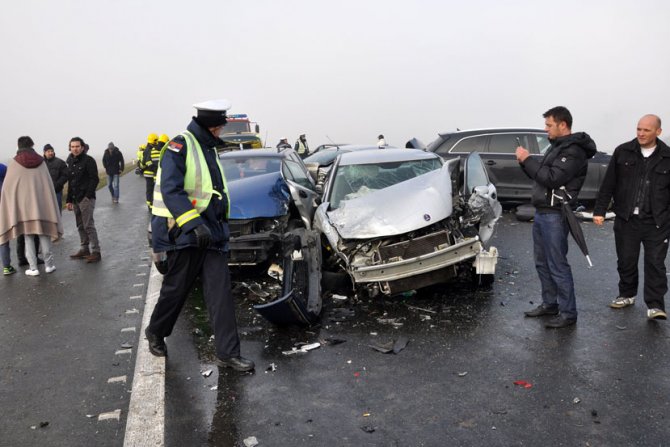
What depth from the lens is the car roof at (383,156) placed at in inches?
287

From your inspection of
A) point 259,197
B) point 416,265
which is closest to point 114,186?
point 259,197

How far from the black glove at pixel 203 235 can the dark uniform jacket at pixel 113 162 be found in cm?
1455

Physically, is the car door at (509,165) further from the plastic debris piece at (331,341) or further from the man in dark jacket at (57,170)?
the man in dark jacket at (57,170)

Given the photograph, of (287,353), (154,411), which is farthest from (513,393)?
(154,411)

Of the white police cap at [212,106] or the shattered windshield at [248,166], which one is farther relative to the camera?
the shattered windshield at [248,166]

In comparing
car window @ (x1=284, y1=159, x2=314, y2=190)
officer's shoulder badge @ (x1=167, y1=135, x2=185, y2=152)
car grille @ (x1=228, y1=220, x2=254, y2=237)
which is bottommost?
car grille @ (x1=228, y1=220, x2=254, y2=237)

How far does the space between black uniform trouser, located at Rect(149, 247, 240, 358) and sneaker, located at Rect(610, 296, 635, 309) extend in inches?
141

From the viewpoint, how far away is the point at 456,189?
6473 mm

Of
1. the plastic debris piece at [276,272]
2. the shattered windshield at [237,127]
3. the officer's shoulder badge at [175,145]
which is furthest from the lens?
the shattered windshield at [237,127]

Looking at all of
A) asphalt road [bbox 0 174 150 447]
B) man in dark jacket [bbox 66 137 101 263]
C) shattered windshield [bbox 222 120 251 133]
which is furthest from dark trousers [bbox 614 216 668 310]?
shattered windshield [bbox 222 120 251 133]

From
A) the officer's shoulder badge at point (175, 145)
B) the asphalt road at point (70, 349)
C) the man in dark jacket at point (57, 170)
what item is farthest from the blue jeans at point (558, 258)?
the man in dark jacket at point (57, 170)

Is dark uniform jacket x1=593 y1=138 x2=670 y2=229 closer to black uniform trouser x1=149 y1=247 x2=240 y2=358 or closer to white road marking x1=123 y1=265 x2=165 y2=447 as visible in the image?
black uniform trouser x1=149 y1=247 x2=240 y2=358

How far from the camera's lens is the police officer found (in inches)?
162

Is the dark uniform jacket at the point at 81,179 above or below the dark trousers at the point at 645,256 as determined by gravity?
above
